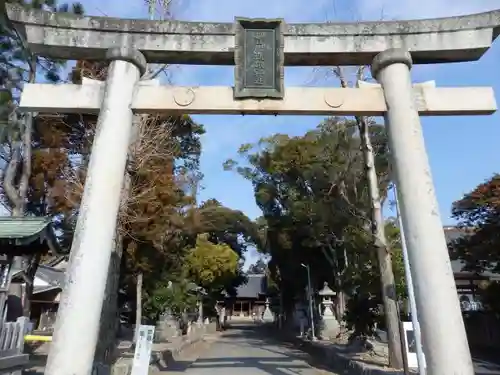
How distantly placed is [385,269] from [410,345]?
3471 mm

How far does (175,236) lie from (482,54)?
14391 mm

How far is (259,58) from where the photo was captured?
24.1ft

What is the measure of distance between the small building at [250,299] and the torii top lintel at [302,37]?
6062 centimetres

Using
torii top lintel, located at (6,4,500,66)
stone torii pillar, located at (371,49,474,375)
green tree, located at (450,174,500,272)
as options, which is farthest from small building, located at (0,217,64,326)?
green tree, located at (450,174,500,272)

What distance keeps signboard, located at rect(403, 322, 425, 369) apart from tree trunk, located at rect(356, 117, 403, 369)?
2796 millimetres

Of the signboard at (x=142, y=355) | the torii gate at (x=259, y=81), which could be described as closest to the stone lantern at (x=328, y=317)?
the signboard at (x=142, y=355)

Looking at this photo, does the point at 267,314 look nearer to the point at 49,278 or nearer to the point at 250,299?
the point at 250,299

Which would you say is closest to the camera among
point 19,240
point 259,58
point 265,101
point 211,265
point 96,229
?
point 96,229

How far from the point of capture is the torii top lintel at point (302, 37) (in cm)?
724

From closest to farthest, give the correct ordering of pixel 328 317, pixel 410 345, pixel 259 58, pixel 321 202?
pixel 259 58 → pixel 410 345 → pixel 321 202 → pixel 328 317

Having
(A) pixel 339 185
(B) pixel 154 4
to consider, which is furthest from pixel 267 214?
(B) pixel 154 4

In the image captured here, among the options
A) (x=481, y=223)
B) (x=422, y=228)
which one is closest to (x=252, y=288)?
(x=481, y=223)

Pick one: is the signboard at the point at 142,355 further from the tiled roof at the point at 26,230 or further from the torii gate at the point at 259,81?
the tiled roof at the point at 26,230

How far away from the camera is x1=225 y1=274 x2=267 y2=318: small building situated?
224 feet
